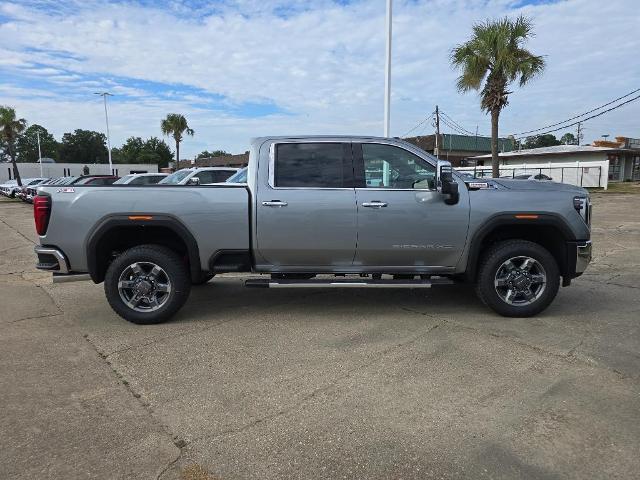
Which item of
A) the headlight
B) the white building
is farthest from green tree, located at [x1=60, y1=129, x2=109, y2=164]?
the headlight

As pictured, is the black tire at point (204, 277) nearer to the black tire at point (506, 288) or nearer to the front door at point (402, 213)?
the front door at point (402, 213)

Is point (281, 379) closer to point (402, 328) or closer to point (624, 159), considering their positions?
point (402, 328)

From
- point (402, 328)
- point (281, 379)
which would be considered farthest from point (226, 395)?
point (402, 328)

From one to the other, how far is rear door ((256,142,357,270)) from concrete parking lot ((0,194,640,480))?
29.2 inches

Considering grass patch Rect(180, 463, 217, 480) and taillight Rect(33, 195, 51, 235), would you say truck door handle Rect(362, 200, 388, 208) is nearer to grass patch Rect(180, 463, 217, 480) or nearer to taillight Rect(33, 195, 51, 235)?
grass patch Rect(180, 463, 217, 480)

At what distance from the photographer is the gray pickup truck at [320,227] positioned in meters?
5.10

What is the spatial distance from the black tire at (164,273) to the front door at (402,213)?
186cm

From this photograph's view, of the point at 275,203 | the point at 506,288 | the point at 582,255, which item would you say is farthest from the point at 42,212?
the point at 582,255

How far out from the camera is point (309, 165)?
534cm

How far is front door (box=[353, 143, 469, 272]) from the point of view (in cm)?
518

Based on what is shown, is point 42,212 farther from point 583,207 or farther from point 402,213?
point 583,207

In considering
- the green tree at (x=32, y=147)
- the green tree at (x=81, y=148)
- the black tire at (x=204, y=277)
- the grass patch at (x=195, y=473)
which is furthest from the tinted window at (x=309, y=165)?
the green tree at (x=32, y=147)

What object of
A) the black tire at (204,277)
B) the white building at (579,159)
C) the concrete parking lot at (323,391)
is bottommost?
the concrete parking lot at (323,391)

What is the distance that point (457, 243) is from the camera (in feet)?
17.3
